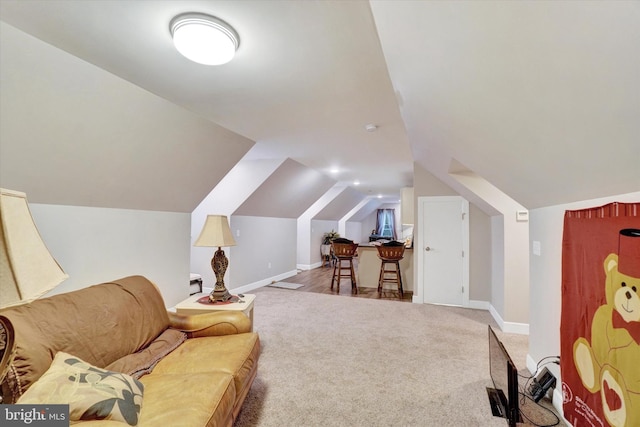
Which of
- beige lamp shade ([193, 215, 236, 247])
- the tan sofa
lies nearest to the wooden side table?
the tan sofa

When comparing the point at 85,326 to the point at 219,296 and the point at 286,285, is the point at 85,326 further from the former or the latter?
the point at 286,285

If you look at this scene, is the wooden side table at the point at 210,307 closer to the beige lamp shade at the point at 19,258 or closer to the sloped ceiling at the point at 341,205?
the beige lamp shade at the point at 19,258

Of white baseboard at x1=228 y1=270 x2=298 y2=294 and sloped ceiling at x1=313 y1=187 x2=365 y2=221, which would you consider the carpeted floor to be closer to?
white baseboard at x1=228 y1=270 x2=298 y2=294

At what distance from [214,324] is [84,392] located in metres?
1.05

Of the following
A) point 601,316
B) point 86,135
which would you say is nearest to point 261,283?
point 86,135

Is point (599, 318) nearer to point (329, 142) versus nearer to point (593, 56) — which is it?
point (593, 56)

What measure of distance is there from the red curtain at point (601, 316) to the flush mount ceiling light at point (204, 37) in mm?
2076

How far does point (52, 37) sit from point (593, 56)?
243 centimetres

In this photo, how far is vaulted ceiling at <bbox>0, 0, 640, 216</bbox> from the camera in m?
0.94

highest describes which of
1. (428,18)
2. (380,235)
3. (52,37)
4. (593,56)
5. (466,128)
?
(52,37)

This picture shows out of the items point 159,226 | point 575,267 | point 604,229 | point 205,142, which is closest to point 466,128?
point 604,229

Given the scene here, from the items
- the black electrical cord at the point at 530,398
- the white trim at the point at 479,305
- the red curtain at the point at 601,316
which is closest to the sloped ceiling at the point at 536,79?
the red curtain at the point at 601,316

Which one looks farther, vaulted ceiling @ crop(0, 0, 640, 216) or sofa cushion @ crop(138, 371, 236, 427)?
sofa cushion @ crop(138, 371, 236, 427)

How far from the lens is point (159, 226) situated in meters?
3.32
